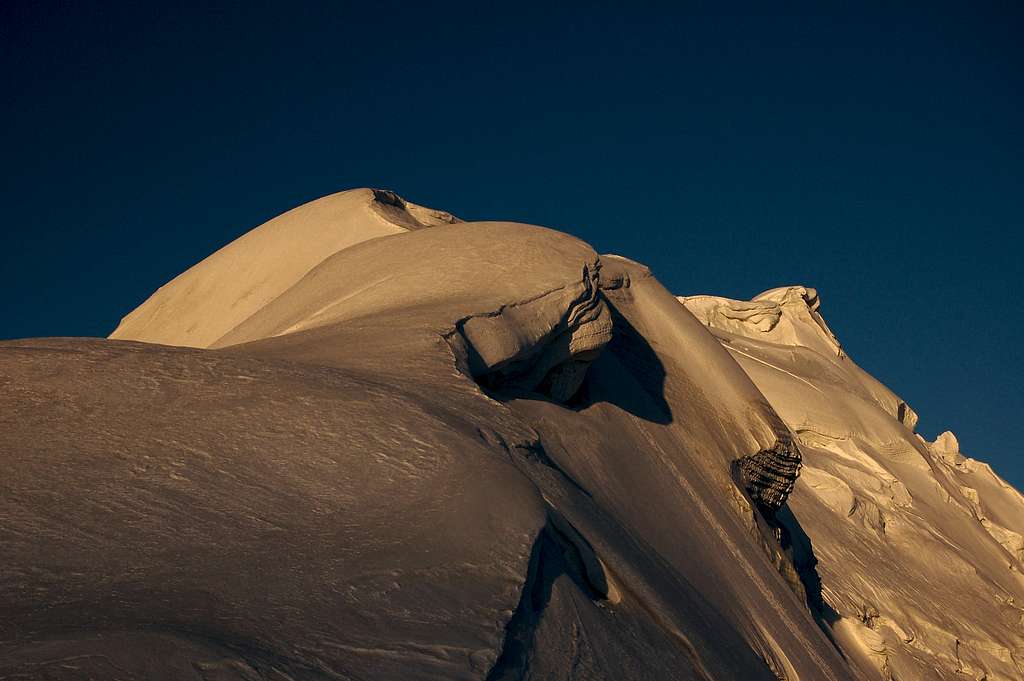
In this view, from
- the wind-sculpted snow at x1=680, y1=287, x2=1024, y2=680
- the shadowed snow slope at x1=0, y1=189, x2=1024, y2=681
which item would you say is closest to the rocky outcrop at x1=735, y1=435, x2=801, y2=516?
the shadowed snow slope at x1=0, y1=189, x2=1024, y2=681

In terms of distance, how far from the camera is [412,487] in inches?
177

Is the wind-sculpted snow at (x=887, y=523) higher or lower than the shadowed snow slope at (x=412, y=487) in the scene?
higher

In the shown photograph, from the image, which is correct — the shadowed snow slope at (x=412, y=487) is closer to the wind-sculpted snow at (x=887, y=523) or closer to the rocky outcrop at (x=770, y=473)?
the rocky outcrop at (x=770, y=473)

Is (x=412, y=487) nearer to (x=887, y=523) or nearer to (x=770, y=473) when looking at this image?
(x=770, y=473)

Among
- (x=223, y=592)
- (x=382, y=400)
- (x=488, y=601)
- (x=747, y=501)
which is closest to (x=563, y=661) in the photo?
(x=488, y=601)

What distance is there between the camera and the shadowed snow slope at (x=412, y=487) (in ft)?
11.0

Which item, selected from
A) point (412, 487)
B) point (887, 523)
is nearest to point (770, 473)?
point (887, 523)

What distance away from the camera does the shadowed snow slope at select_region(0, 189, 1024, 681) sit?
132 inches

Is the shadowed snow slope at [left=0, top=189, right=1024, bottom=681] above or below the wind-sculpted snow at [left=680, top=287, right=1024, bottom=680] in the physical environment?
below

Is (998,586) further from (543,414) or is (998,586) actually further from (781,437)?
(543,414)

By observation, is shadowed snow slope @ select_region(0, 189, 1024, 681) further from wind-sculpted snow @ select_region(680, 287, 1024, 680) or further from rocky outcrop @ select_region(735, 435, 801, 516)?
wind-sculpted snow @ select_region(680, 287, 1024, 680)

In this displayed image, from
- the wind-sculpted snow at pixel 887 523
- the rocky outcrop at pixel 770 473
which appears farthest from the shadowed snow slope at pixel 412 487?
the wind-sculpted snow at pixel 887 523

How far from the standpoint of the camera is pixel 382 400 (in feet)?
17.3

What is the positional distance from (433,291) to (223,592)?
4.92m
